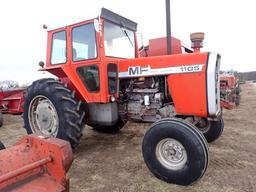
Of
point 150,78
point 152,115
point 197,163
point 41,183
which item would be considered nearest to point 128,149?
point 152,115

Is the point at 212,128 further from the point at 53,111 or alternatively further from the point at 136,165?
the point at 53,111

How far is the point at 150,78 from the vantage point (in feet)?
14.9

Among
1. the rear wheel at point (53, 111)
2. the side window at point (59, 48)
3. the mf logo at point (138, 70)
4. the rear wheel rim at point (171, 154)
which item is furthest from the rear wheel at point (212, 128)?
the side window at point (59, 48)

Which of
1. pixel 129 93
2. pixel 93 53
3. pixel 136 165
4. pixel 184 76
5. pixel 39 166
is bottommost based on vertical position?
pixel 136 165

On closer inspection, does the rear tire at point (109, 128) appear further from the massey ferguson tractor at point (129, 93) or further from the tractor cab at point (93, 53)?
the tractor cab at point (93, 53)

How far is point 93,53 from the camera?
182 inches

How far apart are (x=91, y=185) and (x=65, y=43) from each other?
2.70 metres

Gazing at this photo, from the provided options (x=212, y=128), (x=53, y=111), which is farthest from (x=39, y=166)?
(x=212, y=128)

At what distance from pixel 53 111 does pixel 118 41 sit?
178cm

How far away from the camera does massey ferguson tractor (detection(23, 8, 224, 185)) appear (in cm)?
361

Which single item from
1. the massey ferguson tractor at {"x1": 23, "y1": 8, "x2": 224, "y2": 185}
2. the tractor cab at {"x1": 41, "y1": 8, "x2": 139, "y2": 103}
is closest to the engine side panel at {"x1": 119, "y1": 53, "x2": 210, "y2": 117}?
the massey ferguson tractor at {"x1": 23, "y1": 8, "x2": 224, "y2": 185}

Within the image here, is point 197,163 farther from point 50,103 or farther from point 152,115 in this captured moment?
point 50,103

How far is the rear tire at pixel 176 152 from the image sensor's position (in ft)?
11.1

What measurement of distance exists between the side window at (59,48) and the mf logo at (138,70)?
1.35 m
